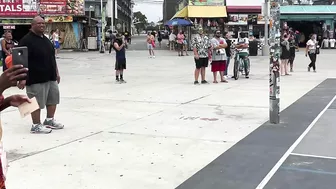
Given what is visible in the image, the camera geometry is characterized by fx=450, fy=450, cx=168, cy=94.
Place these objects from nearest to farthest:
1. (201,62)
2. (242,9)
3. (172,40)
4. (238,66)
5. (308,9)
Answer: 1. (201,62)
2. (238,66)
3. (242,9)
4. (172,40)
5. (308,9)

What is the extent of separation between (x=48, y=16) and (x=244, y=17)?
15259 millimetres

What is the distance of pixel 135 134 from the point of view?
724cm

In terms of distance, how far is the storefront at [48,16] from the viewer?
107 feet

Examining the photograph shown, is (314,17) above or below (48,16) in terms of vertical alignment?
above

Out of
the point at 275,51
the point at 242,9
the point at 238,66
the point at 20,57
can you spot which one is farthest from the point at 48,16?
the point at 20,57

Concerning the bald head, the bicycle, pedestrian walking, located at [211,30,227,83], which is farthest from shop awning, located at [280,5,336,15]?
the bald head

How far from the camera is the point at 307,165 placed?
18.2 feet

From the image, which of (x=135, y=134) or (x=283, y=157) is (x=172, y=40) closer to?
(x=135, y=134)

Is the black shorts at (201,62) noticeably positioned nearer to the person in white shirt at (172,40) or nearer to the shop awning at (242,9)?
the person in white shirt at (172,40)

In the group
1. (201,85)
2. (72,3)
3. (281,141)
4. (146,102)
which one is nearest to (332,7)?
(72,3)

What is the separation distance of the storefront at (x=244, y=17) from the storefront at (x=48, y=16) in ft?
38.6

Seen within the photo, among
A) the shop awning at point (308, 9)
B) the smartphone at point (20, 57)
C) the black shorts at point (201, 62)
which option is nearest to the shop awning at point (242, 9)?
the shop awning at point (308, 9)

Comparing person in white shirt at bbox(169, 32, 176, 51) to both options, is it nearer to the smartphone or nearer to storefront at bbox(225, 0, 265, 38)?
storefront at bbox(225, 0, 265, 38)

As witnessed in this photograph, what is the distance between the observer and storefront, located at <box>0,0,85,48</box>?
3272cm
